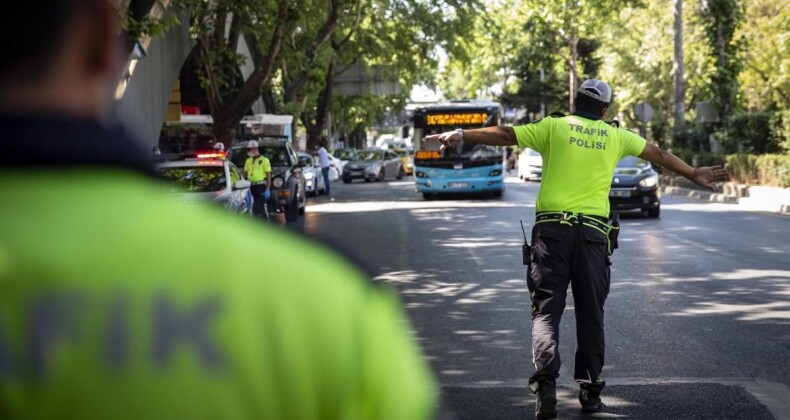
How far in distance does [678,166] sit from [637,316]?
341cm

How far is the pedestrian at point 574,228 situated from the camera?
610cm

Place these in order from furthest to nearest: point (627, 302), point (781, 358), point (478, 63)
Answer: point (478, 63), point (627, 302), point (781, 358)

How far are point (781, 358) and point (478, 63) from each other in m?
57.5

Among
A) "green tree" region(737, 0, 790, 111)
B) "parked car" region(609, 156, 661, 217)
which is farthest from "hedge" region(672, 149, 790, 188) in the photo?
"green tree" region(737, 0, 790, 111)

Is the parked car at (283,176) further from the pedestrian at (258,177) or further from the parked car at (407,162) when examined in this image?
the parked car at (407,162)

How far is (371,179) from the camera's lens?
47.7 m

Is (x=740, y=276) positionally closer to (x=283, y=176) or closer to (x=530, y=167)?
(x=283, y=176)

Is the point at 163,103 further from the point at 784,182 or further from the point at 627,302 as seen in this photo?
the point at 627,302

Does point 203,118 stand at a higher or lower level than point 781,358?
higher

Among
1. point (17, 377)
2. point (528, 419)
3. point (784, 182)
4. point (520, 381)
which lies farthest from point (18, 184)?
A: point (784, 182)

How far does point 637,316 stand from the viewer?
962cm

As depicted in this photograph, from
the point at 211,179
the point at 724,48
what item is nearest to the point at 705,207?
the point at 724,48

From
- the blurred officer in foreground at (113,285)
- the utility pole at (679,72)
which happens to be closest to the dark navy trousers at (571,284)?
the blurred officer in foreground at (113,285)

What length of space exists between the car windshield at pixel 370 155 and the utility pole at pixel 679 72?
1345 cm
